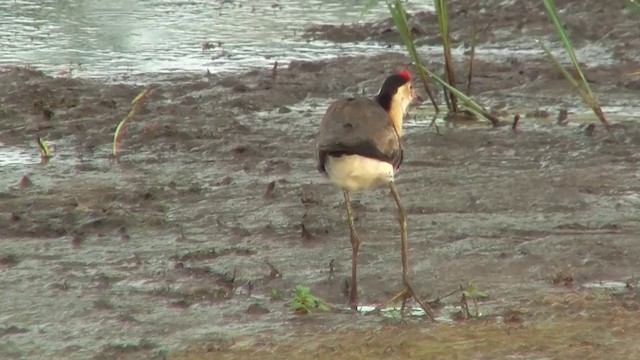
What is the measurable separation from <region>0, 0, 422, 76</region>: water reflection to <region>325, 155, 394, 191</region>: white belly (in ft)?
17.3

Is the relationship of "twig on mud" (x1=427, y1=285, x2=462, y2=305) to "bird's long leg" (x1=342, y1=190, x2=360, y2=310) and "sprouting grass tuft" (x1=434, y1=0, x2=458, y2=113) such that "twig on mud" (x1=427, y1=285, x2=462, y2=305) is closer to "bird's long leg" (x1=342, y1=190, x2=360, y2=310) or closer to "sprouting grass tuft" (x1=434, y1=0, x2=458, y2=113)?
"bird's long leg" (x1=342, y1=190, x2=360, y2=310)

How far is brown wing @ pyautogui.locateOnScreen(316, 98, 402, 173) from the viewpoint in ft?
19.7

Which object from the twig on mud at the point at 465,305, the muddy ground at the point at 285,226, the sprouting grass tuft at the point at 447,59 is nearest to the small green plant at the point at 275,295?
the muddy ground at the point at 285,226

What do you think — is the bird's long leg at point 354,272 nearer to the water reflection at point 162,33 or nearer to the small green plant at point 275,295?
the small green plant at point 275,295

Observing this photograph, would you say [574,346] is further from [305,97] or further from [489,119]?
[305,97]

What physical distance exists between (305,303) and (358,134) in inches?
31.9

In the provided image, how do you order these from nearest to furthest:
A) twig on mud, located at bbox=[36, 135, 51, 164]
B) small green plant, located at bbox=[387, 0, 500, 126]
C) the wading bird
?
the wading bird, small green plant, located at bbox=[387, 0, 500, 126], twig on mud, located at bbox=[36, 135, 51, 164]

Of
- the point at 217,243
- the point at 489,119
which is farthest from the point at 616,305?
the point at 489,119

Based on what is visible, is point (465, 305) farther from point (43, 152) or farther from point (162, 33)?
point (162, 33)

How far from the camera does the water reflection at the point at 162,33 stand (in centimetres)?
1183

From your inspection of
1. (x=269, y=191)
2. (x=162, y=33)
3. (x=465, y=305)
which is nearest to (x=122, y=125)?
(x=269, y=191)

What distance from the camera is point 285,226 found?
23.4 ft

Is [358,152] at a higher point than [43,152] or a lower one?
higher

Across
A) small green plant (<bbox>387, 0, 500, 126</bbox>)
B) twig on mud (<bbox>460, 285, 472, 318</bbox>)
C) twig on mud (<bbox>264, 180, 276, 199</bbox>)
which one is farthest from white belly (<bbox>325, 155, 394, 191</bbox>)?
small green plant (<bbox>387, 0, 500, 126</bbox>)
